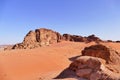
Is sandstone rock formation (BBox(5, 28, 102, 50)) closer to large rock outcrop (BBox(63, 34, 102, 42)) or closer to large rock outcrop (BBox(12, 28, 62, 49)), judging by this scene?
large rock outcrop (BBox(12, 28, 62, 49))

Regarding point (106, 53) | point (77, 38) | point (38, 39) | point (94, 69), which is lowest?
point (94, 69)

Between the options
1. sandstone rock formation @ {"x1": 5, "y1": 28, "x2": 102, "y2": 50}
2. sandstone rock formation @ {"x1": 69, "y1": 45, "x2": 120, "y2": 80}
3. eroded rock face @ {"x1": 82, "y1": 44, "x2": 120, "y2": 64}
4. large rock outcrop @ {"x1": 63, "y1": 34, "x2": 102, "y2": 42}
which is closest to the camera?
sandstone rock formation @ {"x1": 69, "y1": 45, "x2": 120, "y2": 80}

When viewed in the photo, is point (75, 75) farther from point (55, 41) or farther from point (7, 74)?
point (55, 41)

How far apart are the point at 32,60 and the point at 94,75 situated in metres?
6.36

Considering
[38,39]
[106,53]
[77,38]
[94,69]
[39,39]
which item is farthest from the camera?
[77,38]

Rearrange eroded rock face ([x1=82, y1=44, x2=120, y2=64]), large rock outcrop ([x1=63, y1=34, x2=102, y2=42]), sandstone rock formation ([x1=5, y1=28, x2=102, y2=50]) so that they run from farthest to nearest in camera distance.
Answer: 1. large rock outcrop ([x1=63, y1=34, x2=102, y2=42])
2. sandstone rock formation ([x1=5, y1=28, x2=102, y2=50])
3. eroded rock face ([x1=82, y1=44, x2=120, y2=64])

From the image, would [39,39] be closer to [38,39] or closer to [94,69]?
[38,39]

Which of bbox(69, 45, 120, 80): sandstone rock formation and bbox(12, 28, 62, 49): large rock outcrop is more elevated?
bbox(12, 28, 62, 49): large rock outcrop

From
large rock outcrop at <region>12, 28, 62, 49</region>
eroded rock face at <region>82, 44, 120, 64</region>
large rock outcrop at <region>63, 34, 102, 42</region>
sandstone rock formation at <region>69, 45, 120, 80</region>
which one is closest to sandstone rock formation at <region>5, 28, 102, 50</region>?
large rock outcrop at <region>12, 28, 62, 49</region>

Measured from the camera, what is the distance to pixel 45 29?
37.7 m

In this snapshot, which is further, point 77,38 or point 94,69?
point 77,38

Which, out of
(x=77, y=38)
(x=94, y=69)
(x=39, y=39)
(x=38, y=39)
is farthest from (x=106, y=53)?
(x=77, y=38)

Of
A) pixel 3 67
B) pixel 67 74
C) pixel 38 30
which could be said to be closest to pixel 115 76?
pixel 67 74

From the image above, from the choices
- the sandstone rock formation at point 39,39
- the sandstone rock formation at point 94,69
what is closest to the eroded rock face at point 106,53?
the sandstone rock formation at point 94,69
